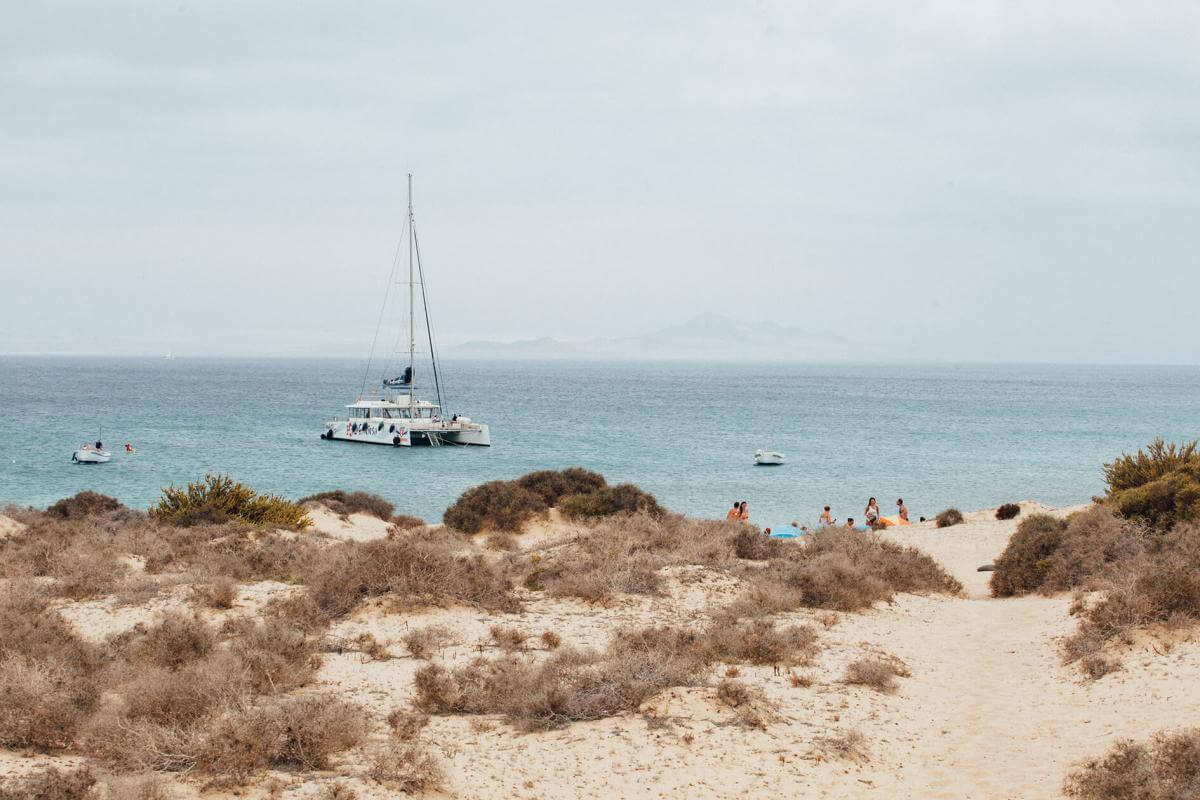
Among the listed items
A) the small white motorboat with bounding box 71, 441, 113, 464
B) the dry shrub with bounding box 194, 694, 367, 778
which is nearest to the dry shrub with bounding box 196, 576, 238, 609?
the dry shrub with bounding box 194, 694, 367, 778

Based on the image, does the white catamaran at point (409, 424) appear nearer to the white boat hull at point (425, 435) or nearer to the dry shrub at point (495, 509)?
the white boat hull at point (425, 435)

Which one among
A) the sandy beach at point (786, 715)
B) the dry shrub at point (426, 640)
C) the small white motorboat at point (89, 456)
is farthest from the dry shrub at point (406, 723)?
the small white motorboat at point (89, 456)

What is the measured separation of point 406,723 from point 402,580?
203 inches

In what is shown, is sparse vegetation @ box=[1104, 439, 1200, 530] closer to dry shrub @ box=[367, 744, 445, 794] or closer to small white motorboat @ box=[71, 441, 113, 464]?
dry shrub @ box=[367, 744, 445, 794]

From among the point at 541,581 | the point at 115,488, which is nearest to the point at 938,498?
the point at 541,581

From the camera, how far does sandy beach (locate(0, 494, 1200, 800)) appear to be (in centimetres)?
859

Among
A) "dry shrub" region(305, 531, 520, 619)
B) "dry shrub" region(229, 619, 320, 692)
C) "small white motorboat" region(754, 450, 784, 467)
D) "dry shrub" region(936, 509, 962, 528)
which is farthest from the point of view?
"small white motorboat" region(754, 450, 784, 467)

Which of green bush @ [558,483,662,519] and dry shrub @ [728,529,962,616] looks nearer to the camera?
dry shrub @ [728,529,962,616]

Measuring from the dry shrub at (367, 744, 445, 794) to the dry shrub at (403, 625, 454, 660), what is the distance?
3774 mm

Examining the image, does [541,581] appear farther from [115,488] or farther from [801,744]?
[115,488]

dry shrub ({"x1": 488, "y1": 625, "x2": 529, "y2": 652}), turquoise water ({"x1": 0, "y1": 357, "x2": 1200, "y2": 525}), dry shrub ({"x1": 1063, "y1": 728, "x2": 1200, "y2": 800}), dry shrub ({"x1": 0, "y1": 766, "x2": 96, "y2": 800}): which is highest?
dry shrub ({"x1": 0, "y1": 766, "x2": 96, "y2": 800})

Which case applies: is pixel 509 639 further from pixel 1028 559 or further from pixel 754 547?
pixel 1028 559

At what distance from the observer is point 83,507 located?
89.8 ft

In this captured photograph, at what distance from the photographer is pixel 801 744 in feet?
31.1
